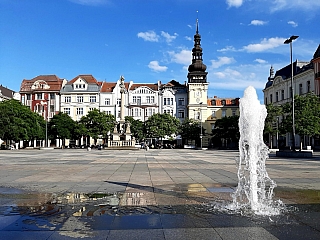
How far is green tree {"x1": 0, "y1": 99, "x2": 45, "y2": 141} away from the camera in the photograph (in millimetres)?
56375

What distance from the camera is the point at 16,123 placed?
192 ft

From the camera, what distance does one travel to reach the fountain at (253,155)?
319 inches

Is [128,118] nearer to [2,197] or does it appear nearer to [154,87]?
[154,87]

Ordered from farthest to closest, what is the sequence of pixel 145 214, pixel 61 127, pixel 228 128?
pixel 61 127 → pixel 228 128 → pixel 145 214

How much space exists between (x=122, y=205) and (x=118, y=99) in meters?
80.0

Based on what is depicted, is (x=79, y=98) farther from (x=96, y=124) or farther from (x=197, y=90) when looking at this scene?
(x=197, y=90)

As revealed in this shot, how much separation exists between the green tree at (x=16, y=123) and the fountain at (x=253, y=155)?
53463 millimetres

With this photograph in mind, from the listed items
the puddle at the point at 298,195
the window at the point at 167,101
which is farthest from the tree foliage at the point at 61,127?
the puddle at the point at 298,195

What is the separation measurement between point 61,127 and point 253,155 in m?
68.2

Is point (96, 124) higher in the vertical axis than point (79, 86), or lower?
lower

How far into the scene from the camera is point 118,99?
87062 mm

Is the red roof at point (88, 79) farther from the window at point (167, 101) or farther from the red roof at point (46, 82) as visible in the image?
the window at point (167, 101)

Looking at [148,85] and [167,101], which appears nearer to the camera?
[167,101]

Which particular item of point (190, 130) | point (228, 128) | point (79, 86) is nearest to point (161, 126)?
point (190, 130)
